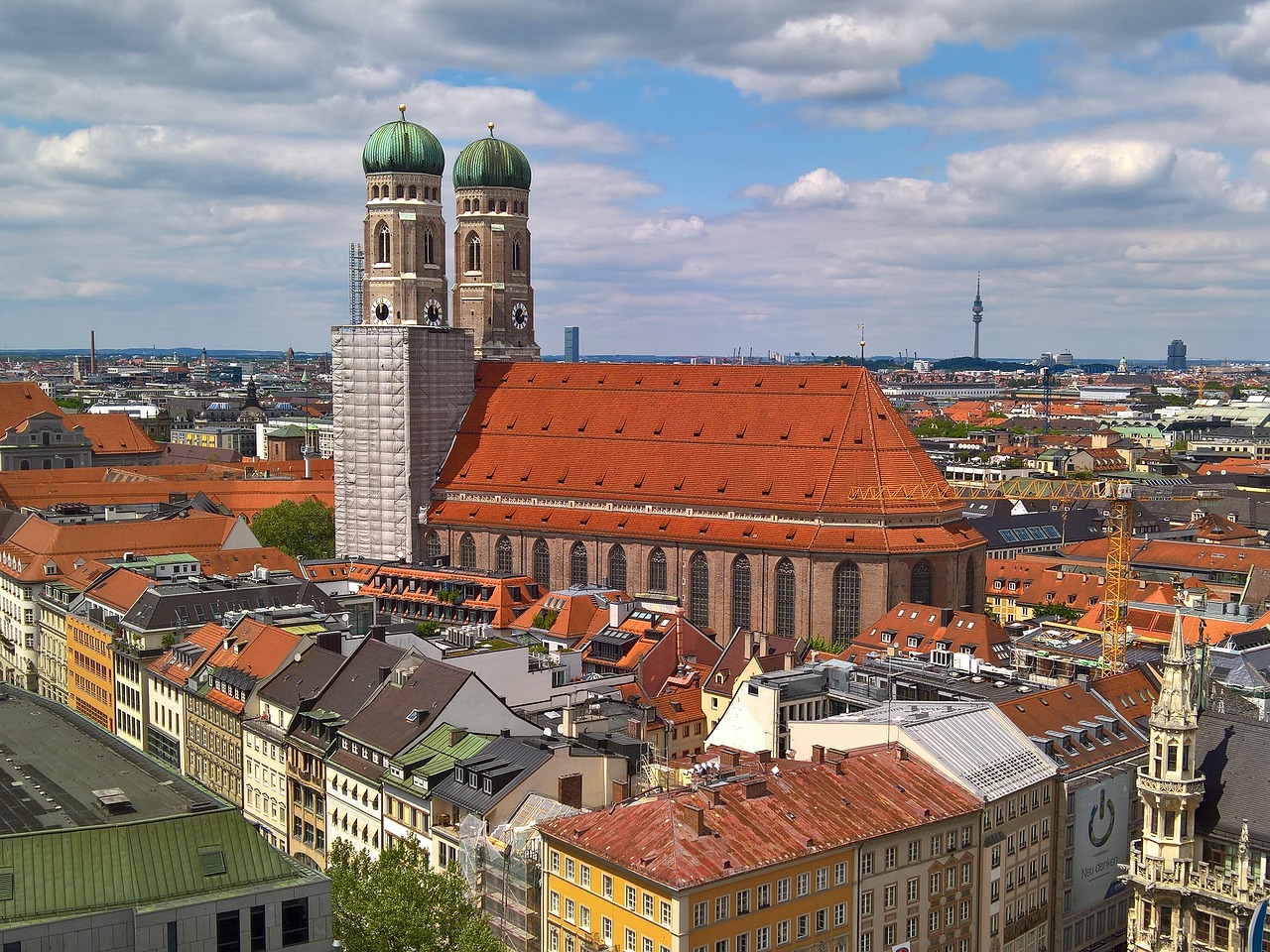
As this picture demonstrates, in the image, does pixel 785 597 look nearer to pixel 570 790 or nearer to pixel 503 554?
pixel 503 554

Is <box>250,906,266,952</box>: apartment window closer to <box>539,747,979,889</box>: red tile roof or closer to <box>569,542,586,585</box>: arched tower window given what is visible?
<box>539,747,979,889</box>: red tile roof

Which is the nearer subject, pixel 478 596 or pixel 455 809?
pixel 455 809

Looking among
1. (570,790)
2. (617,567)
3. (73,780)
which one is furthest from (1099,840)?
(617,567)

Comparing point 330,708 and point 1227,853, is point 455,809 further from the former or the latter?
point 1227,853

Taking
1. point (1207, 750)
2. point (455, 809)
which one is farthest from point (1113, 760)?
point (455, 809)

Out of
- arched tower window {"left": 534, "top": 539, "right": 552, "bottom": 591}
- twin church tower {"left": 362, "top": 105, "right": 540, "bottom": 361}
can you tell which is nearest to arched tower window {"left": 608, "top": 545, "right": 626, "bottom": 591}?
arched tower window {"left": 534, "top": 539, "right": 552, "bottom": 591}

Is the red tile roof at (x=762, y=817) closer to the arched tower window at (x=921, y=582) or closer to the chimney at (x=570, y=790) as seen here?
the chimney at (x=570, y=790)
